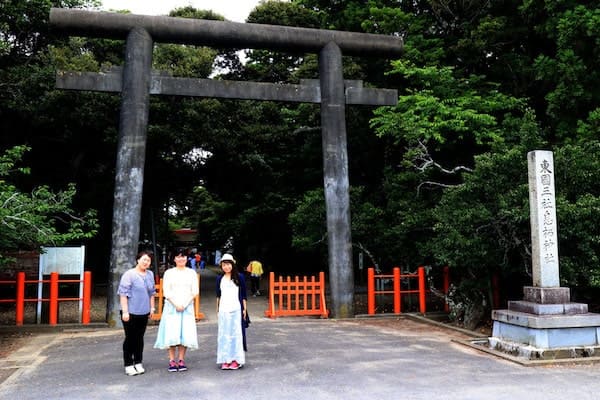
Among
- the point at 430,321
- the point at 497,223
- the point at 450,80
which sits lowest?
the point at 430,321

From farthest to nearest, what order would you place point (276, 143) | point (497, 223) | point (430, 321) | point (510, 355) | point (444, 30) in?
point (276, 143), point (444, 30), point (430, 321), point (497, 223), point (510, 355)

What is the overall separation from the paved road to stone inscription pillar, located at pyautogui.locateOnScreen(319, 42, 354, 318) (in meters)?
2.76

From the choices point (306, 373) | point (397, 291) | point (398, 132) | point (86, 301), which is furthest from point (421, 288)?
point (86, 301)

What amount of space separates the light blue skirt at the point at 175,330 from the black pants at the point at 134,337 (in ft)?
0.73

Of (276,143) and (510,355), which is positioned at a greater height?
(276,143)

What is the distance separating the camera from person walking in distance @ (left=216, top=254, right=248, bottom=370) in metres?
6.55

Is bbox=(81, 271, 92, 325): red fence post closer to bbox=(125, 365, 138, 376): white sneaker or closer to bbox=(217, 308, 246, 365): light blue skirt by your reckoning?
bbox=(125, 365, 138, 376): white sneaker

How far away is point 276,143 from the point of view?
20953 mm

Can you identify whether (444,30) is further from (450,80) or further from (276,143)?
(276,143)

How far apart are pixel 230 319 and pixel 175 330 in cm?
71

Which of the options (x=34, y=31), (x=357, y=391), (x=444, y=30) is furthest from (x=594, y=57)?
(x=34, y=31)

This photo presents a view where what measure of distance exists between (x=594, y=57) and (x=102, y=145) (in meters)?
16.8

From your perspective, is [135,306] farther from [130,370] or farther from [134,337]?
[130,370]

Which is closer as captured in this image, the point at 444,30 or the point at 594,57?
the point at 594,57
